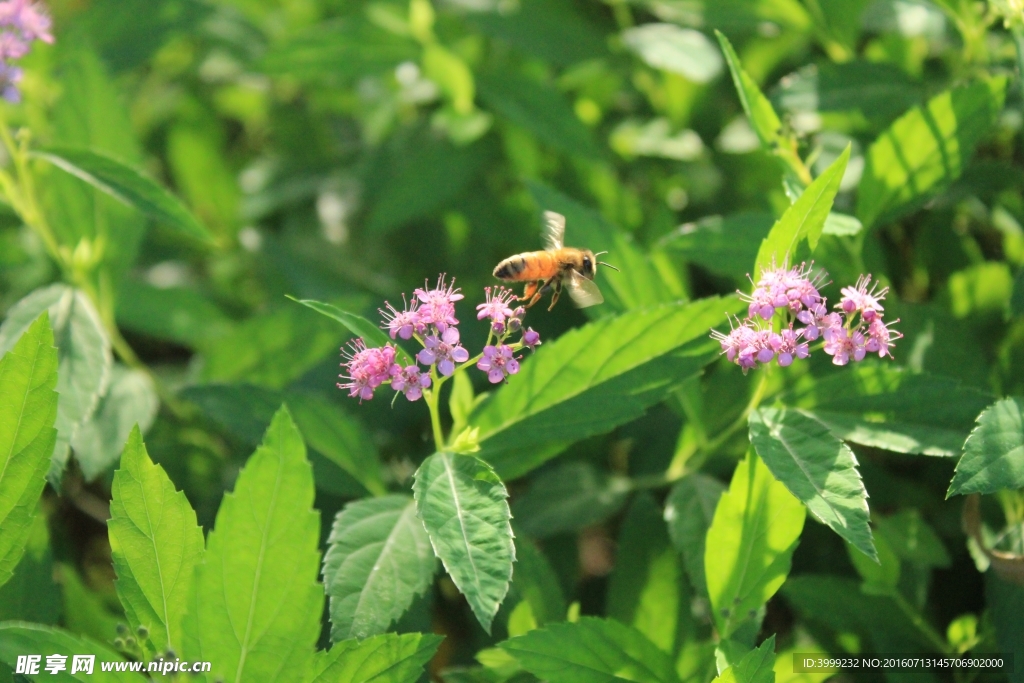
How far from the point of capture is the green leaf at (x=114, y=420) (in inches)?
80.4

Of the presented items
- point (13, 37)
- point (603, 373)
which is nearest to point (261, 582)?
point (603, 373)

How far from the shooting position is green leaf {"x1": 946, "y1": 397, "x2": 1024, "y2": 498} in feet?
4.55

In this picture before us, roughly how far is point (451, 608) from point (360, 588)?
2.60ft

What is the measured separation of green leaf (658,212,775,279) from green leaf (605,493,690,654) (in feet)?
1.91

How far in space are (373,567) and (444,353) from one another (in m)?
0.42

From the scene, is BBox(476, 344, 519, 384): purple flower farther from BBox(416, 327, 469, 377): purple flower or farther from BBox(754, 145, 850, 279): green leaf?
BBox(754, 145, 850, 279): green leaf

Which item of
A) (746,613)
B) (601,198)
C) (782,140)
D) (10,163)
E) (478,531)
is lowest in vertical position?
(746,613)

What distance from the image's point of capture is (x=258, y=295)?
10.1 feet

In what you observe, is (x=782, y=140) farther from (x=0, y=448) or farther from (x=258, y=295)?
(x=258, y=295)

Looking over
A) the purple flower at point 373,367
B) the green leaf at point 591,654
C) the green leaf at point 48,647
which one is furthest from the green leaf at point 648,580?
the green leaf at point 48,647

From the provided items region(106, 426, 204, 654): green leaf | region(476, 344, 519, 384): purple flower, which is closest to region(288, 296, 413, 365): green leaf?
region(476, 344, 519, 384): purple flower

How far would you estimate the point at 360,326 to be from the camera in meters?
1.53

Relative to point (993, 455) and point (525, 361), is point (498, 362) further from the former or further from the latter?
point (993, 455)

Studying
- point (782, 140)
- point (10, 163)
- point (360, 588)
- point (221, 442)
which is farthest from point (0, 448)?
point (10, 163)
